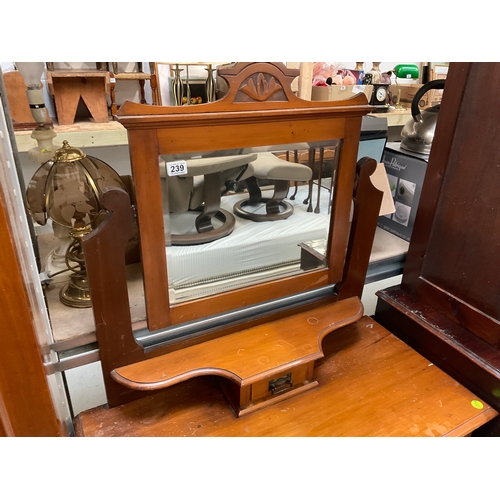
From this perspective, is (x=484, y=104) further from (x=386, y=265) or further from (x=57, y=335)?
(x=57, y=335)

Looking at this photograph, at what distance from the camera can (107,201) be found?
0.56m

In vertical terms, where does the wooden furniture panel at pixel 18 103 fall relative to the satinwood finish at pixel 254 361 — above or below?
above

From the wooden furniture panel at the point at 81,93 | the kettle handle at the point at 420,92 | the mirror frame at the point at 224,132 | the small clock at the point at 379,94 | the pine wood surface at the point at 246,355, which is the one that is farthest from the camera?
the small clock at the point at 379,94

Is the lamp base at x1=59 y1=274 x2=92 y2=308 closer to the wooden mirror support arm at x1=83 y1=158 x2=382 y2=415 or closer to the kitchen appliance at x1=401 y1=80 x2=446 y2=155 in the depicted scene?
the wooden mirror support arm at x1=83 y1=158 x2=382 y2=415

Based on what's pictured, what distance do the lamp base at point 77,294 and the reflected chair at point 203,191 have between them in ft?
0.72

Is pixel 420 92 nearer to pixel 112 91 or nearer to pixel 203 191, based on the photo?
pixel 203 191

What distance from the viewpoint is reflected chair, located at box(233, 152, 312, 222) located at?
0.67 m

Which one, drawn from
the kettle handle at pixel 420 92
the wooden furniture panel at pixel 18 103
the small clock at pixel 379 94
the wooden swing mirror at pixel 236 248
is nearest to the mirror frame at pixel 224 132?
the wooden swing mirror at pixel 236 248

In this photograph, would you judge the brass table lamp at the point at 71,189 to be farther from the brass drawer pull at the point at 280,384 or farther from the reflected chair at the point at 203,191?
the brass drawer pull at the point at 280,384

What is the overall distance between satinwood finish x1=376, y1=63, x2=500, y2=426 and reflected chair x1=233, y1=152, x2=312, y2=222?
0.94 ft

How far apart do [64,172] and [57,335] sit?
0.27 metres

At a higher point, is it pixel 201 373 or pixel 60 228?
pixel 60 228

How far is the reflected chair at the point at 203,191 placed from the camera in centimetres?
60

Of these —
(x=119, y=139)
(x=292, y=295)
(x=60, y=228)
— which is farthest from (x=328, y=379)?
(x=119, y=139)
